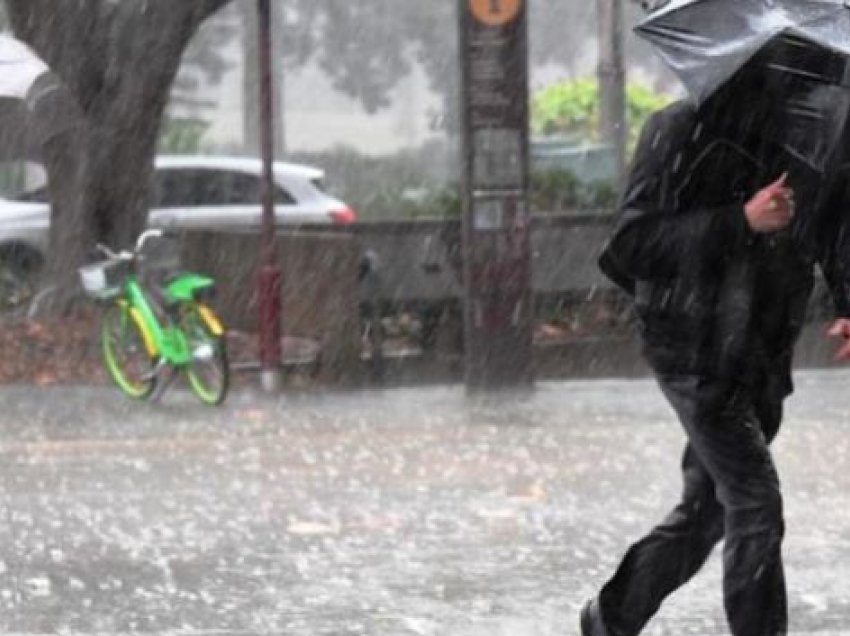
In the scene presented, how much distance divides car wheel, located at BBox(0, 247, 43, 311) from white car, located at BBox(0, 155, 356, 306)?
17mm

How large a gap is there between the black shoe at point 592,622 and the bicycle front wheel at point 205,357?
6497 mm

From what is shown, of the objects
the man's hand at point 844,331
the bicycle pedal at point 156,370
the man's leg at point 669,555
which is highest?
the man's hand at point 844,331

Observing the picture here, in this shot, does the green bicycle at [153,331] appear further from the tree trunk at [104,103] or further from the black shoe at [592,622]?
the black shoe at [592,622]

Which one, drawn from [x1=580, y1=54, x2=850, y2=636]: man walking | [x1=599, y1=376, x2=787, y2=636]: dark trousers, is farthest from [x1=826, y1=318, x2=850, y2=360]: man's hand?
[x1=599, y1=376, x2=787, y2=636]: dark trousers

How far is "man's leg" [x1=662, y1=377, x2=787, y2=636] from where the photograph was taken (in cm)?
520

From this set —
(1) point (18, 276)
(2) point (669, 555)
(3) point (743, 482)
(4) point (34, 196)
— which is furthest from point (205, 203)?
(3) point (743, 482)

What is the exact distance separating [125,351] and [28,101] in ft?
9.18

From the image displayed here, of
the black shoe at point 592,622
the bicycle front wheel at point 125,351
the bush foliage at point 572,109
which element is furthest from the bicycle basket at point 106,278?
the bush foliage at point 572,109

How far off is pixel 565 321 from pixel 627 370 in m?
1.28

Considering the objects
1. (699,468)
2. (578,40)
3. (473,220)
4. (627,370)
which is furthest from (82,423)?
(578,40)

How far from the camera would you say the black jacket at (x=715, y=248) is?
17.1 ft

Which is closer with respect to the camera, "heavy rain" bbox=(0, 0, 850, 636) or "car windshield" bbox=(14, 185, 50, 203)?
"heavy rain" bbox=(0, 0, 850, 636)

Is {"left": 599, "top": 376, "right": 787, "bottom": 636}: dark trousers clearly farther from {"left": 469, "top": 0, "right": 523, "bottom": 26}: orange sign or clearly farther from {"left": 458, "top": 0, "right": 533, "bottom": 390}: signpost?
{"left": 469, "top": 0, "right": 523, "bottom": 26}: orange sign

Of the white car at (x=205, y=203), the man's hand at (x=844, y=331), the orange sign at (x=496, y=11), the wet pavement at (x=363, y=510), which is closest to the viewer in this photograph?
the man's hand at (x=844, y=331)
